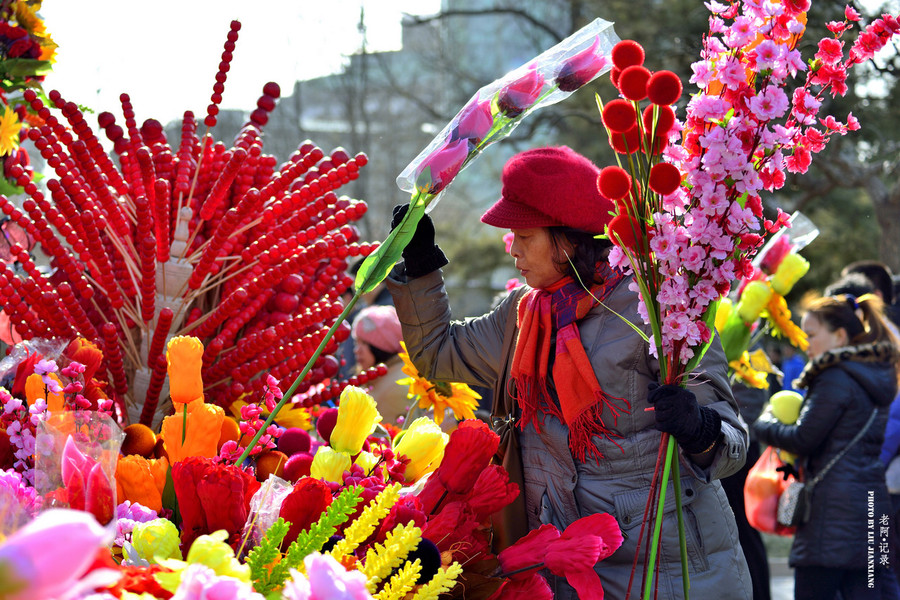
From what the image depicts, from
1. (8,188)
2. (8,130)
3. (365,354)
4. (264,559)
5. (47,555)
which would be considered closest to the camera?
(47,555)

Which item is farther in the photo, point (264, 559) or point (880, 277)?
point (880, 277)

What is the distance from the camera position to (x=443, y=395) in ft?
6.80

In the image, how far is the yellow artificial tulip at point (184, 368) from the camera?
4.56ft

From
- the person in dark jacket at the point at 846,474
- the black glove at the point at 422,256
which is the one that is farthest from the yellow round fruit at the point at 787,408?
the black glove at the point at 422,256

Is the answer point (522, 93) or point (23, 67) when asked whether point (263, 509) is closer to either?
point (522, 93)

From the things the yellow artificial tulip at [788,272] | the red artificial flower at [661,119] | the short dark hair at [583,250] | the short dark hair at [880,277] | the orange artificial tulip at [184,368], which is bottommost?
the orange artificial tulip at [184,368]

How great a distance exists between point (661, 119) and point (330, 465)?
0.71 metres

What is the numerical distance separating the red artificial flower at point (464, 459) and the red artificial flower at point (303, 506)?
0.84 feet

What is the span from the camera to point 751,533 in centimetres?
371

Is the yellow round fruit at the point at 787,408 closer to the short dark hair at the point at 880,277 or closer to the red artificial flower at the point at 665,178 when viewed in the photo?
the short dark hair at the point at 880,277

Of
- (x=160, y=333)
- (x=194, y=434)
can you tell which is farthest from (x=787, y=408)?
(x=194, y=434)

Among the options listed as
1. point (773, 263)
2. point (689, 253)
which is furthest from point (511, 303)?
point (773, 263)

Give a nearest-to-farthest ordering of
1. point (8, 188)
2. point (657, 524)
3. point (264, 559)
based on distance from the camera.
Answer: point (264, 559)
point (657, 524)
point (8, 188)

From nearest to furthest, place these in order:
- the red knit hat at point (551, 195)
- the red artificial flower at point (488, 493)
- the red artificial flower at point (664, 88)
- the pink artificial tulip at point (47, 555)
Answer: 1. the pink artificial tulip at point (47, 555)
2. the red artificial flower at point (664, 88)
3. the red artificial flower at point (488, 493)
4. the red knit hat at point (551, 195)
